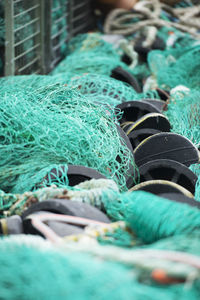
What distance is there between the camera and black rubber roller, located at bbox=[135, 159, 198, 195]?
2.61m

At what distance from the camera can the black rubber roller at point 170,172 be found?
261 centimetres

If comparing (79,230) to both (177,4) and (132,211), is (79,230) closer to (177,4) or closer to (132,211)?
(132,211)

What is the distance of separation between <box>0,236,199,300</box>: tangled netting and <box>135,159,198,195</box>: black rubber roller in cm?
125

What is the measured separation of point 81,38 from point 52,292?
506 centimetres

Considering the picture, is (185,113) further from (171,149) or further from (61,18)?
(61,18)

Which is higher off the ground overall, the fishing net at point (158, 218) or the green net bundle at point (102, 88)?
the fishing net at point (158, 218)

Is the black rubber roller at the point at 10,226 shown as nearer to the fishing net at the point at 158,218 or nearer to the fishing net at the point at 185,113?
the fishing net at the point at 158,218

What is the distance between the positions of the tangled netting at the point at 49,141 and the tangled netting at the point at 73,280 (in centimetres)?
95

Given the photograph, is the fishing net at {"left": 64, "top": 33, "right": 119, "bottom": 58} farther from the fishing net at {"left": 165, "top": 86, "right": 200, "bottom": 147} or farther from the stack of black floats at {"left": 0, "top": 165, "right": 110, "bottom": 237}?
the stack of black floats at {"left": 0, "top": 165, "right": 110, "bottom": 237}

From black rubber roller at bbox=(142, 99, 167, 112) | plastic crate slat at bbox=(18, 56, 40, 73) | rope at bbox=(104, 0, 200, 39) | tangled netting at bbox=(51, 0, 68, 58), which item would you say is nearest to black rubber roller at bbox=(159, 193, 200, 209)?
black rubber roller at bbox=(142, 99, 167, 112)

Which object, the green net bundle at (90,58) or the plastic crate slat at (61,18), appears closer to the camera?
the green net bundle at (90,58)

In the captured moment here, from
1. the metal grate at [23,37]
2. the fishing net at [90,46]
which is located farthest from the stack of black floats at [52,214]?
the fishing net at [90,46]

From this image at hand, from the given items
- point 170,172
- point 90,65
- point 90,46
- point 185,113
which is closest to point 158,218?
point 170,172

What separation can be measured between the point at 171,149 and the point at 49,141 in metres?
0.79
